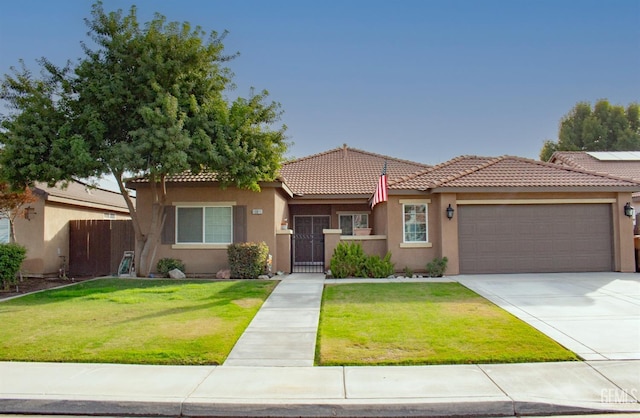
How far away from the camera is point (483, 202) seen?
14.9 metres

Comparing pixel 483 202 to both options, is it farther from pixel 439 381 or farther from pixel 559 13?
pixel 439 381

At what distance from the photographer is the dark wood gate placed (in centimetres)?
1712

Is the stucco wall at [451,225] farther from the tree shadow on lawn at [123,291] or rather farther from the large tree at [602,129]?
the large tree at [602,129]

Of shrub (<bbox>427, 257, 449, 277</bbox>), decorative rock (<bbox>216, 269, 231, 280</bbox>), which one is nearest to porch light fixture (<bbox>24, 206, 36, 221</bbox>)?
decorative rock (<bbox>216, 269, 231, 280</bbox>)

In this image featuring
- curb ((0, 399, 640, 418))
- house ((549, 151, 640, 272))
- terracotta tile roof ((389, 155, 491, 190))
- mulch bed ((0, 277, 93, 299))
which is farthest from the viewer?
house ((549, 151, 640, 272))

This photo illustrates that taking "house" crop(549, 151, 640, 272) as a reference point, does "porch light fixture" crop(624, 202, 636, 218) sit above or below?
below

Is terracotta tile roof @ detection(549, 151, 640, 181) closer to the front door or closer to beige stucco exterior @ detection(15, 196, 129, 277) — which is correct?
the front door

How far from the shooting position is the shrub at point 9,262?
1246 cm

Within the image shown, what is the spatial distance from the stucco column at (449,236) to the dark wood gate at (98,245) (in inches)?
457

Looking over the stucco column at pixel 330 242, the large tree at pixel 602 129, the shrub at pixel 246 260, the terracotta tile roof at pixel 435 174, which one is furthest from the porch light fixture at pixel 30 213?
the large tree at pixel 602 129

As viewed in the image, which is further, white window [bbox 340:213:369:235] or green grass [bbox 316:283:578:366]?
white window [bbox 340:213:369:235]

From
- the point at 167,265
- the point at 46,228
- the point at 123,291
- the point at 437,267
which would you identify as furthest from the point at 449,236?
the point at 46,228

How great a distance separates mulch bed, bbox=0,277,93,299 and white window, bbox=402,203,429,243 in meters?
11.6

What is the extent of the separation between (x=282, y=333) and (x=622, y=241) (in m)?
12.8
